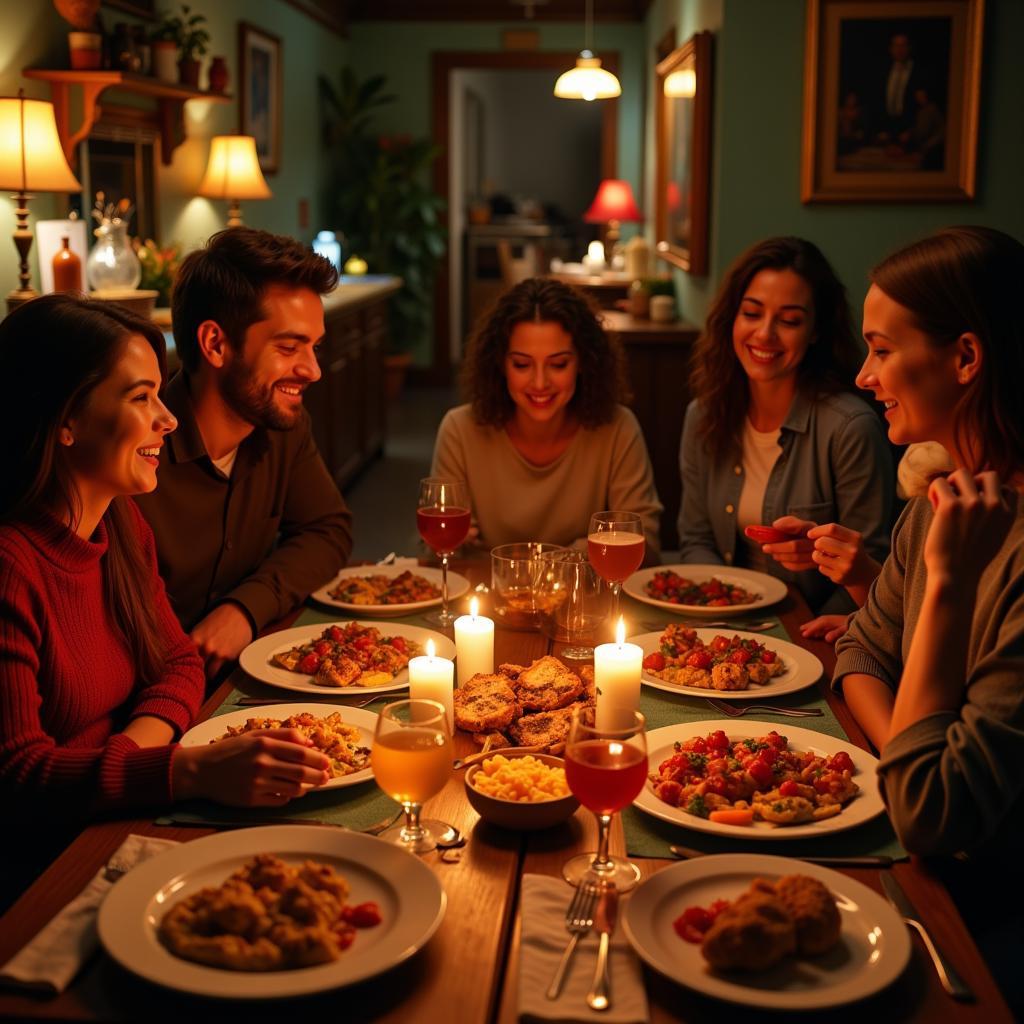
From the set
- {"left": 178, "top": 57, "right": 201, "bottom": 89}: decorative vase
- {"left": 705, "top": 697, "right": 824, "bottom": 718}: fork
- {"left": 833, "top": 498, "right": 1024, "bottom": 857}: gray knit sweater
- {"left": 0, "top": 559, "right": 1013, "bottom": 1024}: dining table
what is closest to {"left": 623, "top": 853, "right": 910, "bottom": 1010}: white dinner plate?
{"left": 0, "top": 559, "right": 1013, "bottom": 1024}: dining table

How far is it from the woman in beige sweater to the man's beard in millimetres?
605

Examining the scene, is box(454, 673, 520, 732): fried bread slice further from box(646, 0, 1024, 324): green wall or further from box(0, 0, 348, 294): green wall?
box(646, 0, 1024, 324): green wall

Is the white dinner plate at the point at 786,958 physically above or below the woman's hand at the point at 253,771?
→ below

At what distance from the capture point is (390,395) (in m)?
8.95

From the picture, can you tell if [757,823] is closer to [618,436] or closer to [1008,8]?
[618,436]

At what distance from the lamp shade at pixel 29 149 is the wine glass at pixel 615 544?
2.30m

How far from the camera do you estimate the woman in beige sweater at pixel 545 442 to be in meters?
2.76

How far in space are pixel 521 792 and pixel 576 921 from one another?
211 mm

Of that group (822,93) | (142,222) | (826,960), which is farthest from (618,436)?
(142,222)

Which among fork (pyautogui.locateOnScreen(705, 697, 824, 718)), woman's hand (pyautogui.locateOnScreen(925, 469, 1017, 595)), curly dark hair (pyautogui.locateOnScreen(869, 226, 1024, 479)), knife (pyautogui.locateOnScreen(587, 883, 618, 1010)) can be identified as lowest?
knife (pyautogui.locateOnScreen(587, 883, 618, 1010))

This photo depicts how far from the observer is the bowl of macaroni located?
1295 millimetres

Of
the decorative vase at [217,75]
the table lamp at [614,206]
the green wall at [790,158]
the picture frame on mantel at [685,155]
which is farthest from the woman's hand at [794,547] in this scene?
the table lamp at [614,206]

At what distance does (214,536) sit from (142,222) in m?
3.11

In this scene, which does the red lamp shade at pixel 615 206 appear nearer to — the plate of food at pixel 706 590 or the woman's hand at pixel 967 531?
the plate of food at pixel 706 590
